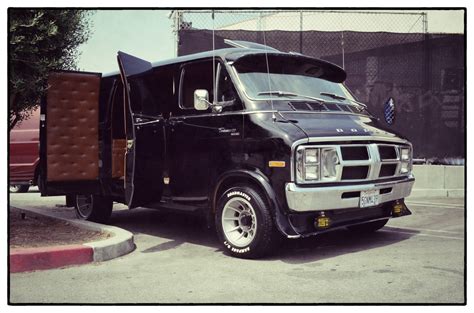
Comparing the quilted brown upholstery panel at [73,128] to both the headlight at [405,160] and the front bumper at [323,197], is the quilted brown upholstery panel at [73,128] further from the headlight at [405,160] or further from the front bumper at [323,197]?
the headlight at [405,160]

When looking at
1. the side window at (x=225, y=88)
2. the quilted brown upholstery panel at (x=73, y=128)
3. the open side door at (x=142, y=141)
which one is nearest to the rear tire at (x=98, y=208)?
the quilted brown upholstery panel at (x=73, y=128)

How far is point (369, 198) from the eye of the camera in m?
5.05

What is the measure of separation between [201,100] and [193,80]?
599 mm

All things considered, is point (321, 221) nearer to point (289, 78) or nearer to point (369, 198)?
point (369, 198)

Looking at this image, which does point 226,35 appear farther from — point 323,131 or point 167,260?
point 167,260

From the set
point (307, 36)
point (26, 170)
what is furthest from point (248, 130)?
point (26, 170)

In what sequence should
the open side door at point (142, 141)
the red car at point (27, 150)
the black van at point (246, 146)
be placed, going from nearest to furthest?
the black van at point (246, 146), the open side door at point (142, 141), the red car at point (27, 150)

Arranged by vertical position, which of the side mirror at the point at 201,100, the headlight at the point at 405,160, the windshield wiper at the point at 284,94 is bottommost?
the headlight at the point at 405,160

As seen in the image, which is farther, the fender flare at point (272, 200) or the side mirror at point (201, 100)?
the side mirror at point (201, 100)

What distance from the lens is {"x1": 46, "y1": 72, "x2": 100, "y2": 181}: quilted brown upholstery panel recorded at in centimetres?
643

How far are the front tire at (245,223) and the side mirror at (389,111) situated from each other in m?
5.81

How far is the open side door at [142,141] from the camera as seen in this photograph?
5613mm

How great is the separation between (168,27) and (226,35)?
8.85 feet
